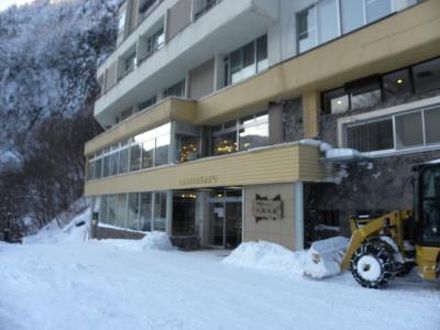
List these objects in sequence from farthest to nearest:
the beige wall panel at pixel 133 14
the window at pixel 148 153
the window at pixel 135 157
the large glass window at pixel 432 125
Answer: the beige wall panel at pixel 133 14
the window at pixel 135 157
the window at pixel 148 153
the large glass window at pixel 432 125

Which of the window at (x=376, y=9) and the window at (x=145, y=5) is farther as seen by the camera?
the window at (x=145, y=5)

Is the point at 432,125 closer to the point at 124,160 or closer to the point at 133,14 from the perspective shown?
the point at 124,160

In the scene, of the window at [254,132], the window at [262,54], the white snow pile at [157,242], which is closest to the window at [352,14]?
the window at [262,54]

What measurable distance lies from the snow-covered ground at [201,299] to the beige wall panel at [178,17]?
44.0ft

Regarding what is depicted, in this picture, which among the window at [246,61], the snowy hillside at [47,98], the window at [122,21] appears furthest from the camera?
the snowy hillside at [47,98]

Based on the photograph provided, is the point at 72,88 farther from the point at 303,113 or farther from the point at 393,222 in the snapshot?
the point at 393,222

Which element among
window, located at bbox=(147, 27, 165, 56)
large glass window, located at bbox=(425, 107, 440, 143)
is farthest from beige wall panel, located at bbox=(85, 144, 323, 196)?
window, located at bbox=(147, 27, 165, 56)

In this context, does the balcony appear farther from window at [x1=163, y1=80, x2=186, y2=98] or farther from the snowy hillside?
the snowy hillside

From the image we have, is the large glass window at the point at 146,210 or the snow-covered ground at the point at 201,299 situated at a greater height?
the large glass window at the point at 146,210

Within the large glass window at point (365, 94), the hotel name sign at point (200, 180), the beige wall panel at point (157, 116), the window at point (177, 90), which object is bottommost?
the hotel name sign at point (200, 180)

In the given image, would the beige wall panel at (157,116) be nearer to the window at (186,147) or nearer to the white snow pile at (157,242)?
the window at (186,147)

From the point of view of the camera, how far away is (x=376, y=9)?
13.4 metres

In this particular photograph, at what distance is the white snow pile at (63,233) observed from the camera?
3375 cm

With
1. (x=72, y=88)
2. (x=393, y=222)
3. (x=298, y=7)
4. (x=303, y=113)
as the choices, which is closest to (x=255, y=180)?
(x=303, y=113)
